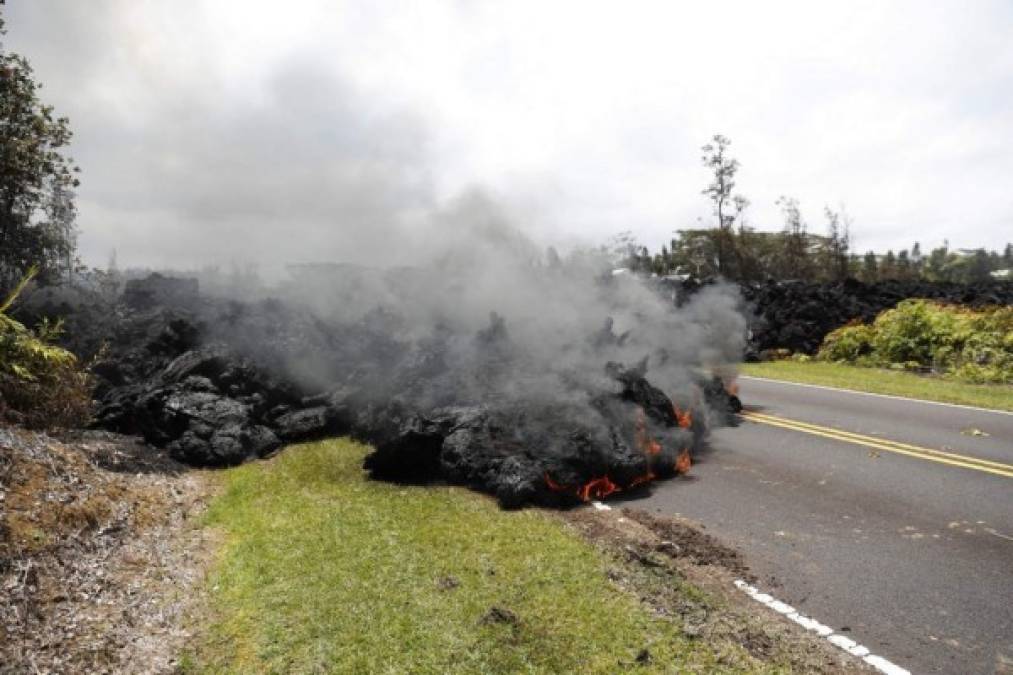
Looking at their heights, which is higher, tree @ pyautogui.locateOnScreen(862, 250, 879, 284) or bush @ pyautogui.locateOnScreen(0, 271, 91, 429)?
tree @ pyautogui.locateOnScreen(862, 250, 879, 284)

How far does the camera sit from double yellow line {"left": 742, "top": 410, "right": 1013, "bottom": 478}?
8008mm

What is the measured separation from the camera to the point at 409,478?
27.6ft

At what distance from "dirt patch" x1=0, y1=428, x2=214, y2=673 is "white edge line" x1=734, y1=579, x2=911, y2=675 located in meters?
4.59

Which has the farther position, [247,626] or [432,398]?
[432,398]

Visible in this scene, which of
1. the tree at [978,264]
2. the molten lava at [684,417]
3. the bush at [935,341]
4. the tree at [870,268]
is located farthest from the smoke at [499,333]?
the tree at [978,264]

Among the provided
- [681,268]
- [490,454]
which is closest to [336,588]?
[490,454]

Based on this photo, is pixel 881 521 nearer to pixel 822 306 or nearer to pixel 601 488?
pixel 601 488

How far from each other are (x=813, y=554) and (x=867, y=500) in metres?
1.85

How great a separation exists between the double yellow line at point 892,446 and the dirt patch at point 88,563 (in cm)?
943

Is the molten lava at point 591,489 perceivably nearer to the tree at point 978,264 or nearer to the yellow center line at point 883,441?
the yellow center line at point 883,441

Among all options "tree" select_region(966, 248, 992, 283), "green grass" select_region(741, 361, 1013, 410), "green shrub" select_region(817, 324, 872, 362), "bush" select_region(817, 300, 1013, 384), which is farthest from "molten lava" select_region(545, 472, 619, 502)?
"tree" select_region(966, 248, 992, 283)

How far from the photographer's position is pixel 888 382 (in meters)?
16.1

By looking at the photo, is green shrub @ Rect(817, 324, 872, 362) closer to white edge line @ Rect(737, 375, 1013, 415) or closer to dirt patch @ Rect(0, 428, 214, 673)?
white edge line @ Rect(737, 375, 1013, 415)

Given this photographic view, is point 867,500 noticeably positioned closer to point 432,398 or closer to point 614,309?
point 432,398
